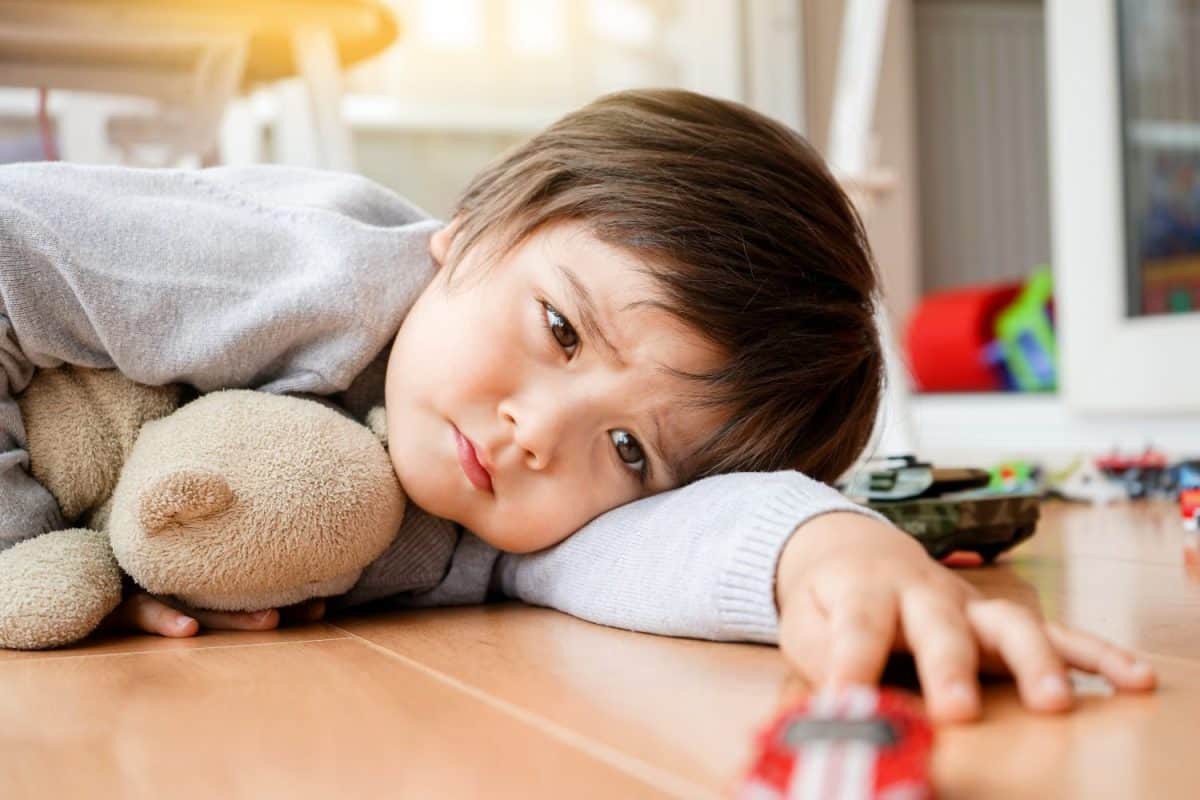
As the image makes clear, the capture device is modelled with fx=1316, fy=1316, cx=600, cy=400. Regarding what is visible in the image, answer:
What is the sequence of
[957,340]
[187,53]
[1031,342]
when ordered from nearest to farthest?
[187,53]
[1031,342]
[957,340]

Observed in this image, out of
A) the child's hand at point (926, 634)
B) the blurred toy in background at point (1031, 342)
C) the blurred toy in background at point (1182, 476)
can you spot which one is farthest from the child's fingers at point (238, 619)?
the blurred toy in background at point (1031, 342)

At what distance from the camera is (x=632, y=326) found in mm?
738

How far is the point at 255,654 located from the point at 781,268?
1.20ft

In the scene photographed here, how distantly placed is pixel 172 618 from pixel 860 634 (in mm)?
412

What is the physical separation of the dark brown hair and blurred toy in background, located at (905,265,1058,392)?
1.70 m

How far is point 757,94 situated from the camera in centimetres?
264

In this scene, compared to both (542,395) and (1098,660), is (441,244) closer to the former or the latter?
(542,395)

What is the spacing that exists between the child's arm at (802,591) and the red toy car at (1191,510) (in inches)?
22.8

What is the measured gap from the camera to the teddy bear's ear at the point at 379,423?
0.79 m

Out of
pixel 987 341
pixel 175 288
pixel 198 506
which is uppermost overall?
pixel 175 288

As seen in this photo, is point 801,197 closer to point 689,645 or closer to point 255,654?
point 689,645

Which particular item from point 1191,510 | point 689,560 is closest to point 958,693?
point 689,560

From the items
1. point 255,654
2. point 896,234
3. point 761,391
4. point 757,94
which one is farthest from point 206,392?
point 896,234

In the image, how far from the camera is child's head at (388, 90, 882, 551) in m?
0.74
